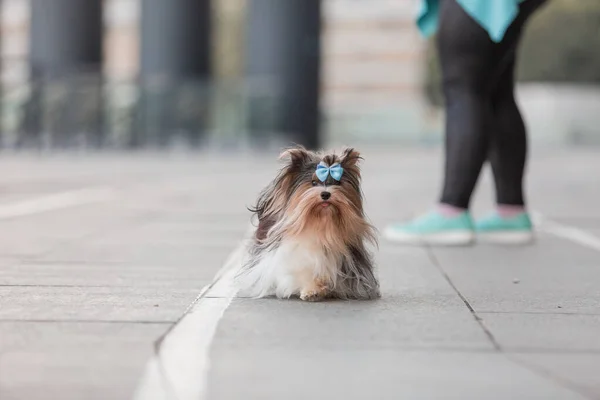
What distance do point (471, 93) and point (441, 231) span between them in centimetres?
89

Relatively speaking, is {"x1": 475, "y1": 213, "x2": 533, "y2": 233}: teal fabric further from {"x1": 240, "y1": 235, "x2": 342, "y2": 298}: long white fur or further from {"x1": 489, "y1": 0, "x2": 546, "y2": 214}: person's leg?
{"x1": 240, "y1": 235, "x2": 342, "y2": 298}: long white fur

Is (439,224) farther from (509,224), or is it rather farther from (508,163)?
(508,163)

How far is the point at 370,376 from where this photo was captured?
2.98 metres

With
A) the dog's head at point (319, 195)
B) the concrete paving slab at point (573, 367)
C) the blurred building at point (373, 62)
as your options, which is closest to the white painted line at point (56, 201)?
the dog's head at point (319, 195)

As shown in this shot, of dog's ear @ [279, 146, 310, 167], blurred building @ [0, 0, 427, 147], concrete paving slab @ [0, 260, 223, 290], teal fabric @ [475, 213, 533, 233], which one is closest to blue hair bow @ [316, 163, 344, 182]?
dog's ear @ [279, 146, 310, 167]

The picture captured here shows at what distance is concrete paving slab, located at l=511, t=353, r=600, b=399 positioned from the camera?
9.62 ft

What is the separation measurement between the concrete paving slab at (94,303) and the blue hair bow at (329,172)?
765 millimetres

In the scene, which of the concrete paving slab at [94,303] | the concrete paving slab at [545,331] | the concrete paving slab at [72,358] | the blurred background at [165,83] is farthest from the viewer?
the blurred background at [165,83]

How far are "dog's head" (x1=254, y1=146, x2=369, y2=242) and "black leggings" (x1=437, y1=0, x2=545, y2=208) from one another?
2.31 meters

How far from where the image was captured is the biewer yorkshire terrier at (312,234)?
3938 millimetres

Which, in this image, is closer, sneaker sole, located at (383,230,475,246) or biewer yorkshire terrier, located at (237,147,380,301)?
biewer yorkshire terrier, located at (237,147,380,301)

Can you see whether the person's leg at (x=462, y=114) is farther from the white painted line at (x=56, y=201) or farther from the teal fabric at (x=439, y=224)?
the white painted line at (x=56, y=201)

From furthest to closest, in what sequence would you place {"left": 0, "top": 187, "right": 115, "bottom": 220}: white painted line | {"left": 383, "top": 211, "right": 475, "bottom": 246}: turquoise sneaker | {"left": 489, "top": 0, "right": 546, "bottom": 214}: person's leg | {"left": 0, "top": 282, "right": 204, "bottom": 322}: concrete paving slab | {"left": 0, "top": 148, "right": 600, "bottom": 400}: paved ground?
{"left": 0, "top": 187, "right": 115, "bottom": 220}: white painted line
{"left": 489, "top": 0, "right": 546, "bottom": 214}: person's leg
{"left": 383, "top": 211, "right": 475, "bottom": 246}: turquoise sneaker
{"left": 0, "top": 282, "right": 204, "bottom": 322}: concrete paving slab
{"left": 0, "top": 148, "right": 600, "bottom": 400}: paved ground

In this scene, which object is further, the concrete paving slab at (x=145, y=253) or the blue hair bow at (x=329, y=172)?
the concrete paving slab at (x=145, y=253)
